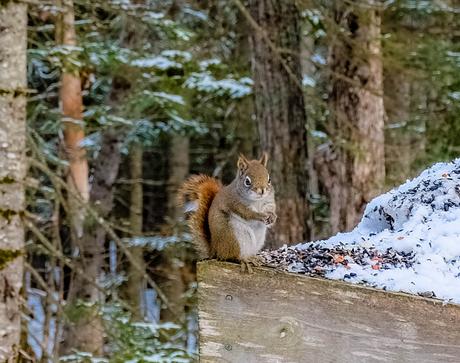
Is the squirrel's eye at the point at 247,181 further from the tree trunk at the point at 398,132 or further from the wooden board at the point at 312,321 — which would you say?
Answer: the tree trunk at the point at 398,132

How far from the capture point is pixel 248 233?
2.18 metres

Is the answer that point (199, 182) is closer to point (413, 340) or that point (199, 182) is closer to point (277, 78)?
point (413, 340)

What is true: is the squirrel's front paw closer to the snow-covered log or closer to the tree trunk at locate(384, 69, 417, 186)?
the snow-covered log

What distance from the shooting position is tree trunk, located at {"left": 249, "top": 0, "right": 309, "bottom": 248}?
5.72 m

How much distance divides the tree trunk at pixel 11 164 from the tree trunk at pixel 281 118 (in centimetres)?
217

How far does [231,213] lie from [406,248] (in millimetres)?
464

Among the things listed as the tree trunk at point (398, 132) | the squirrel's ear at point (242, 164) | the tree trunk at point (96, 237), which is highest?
the tree trunk at point (398, 132)

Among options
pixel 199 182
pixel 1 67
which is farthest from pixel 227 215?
pixel 1 67

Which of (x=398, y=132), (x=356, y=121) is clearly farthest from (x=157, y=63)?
(x=398, y=132)

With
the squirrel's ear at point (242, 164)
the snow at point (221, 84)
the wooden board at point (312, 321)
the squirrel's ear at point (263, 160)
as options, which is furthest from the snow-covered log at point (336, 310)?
the snow at point (221, 84)

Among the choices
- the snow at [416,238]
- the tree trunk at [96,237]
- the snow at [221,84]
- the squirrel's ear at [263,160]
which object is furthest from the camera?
the tree trunk at [96,237]

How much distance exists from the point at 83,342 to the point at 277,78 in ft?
13.1

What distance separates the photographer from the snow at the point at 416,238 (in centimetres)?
194

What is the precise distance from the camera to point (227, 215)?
2193 mm
